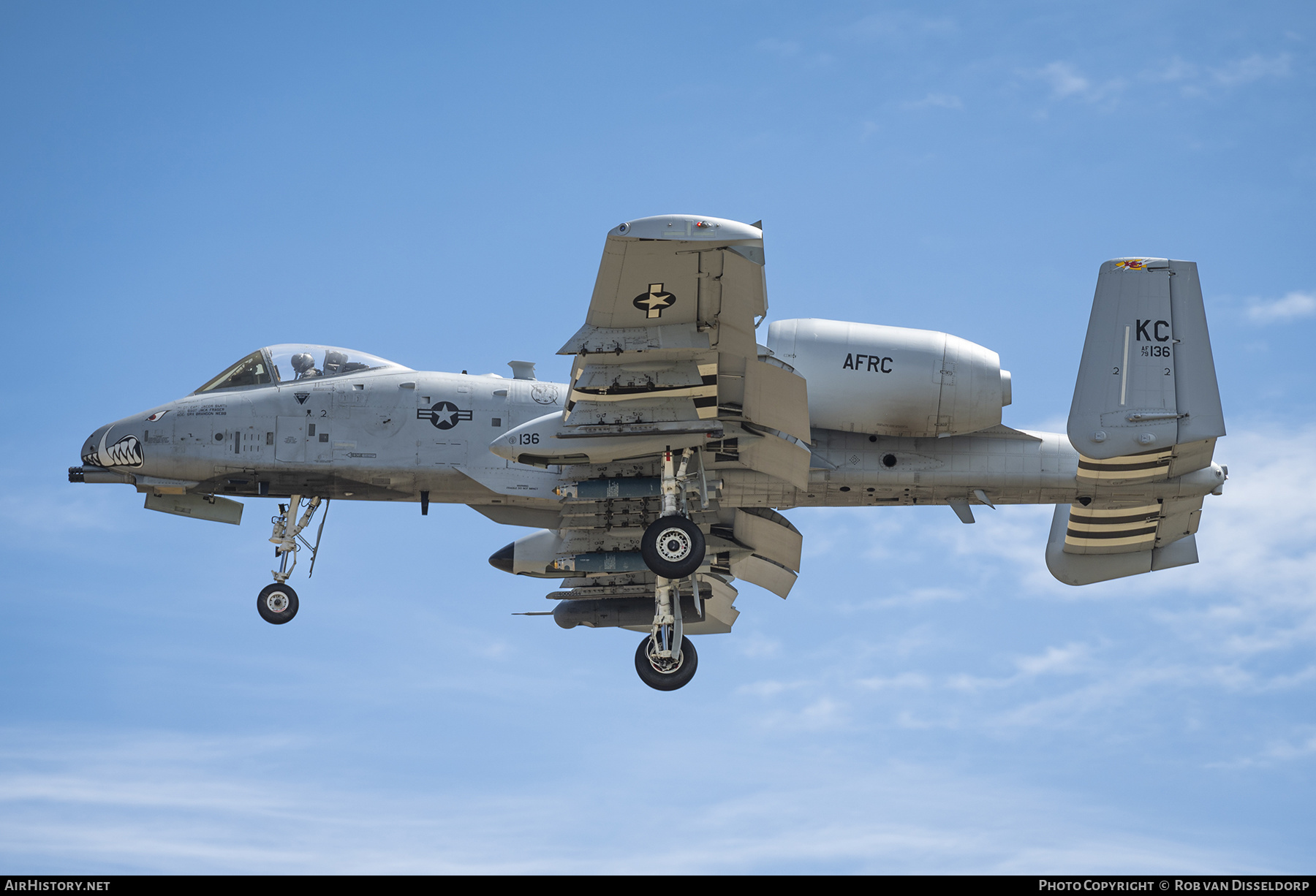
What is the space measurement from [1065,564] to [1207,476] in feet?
9.25

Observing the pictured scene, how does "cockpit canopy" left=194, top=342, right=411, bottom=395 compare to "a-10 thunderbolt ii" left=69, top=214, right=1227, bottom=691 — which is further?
"cockpit canopy" left=194, top=342, right=411, bottom=395

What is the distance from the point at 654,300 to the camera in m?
16.4

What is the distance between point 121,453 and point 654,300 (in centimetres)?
1022

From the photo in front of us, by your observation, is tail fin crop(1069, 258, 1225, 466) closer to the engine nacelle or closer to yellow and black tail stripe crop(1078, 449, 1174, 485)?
yellow and black tail stripe crop(1078, 449, 1174, 485)

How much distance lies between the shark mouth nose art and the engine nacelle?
10.5m

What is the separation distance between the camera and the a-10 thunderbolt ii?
1764cm

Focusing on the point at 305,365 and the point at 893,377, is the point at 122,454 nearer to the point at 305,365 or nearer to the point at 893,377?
the point at 305,365

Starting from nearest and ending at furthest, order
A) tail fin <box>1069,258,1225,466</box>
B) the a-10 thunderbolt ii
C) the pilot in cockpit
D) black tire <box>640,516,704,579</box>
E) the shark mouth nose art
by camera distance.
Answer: the a-10 thunderbolt ii, tail fin <box>1069,258,1225,466</box>, black tire <box>640,516,704,579</box>, the shark mouth nose art, the pilot in cockpit

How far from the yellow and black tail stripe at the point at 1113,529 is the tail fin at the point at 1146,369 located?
208cm

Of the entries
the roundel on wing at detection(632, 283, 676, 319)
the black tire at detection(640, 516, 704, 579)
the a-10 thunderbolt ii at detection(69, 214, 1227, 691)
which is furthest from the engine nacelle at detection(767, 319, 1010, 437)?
the roundel on wing at detection(632, 283, 676, 319)

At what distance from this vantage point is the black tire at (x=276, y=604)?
2186 cm

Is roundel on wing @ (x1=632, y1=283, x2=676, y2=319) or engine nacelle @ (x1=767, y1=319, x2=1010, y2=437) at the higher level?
engine nacelle @ (x1=767, y1=319, x2=1010, y2=437)

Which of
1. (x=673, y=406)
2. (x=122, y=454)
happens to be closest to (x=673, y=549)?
(x=673, y=406)

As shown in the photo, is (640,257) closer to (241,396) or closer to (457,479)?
(457,479)
